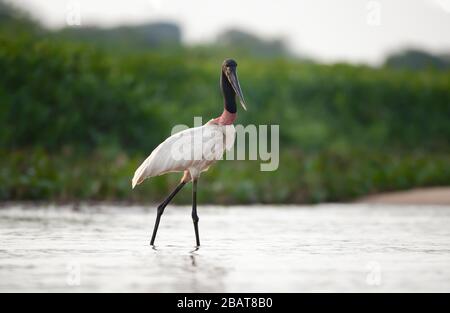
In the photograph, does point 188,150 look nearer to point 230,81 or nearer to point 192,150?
point 192,150

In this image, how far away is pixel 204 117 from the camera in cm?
2338

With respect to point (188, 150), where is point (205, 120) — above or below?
above

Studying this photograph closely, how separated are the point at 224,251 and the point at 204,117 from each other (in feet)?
45.0

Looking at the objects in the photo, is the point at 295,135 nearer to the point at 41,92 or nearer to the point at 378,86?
the point at 378,86

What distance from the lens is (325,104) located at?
2744 cm

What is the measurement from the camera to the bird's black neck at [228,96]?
10.9 metres

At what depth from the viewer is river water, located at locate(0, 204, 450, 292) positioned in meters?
7.59

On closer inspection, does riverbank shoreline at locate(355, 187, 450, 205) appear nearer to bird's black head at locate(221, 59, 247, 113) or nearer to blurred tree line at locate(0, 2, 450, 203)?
blurred tree line at locate(0, 2, 450, 203)

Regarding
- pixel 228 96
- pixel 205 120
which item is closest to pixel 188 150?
pixel 228 96

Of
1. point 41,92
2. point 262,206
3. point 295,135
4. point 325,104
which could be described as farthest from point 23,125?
point 325,104

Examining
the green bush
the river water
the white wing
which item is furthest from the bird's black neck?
the green bush

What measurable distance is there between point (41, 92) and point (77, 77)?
3.39 ft

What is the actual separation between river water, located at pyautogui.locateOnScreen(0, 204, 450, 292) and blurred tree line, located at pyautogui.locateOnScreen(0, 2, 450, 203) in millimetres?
2161
